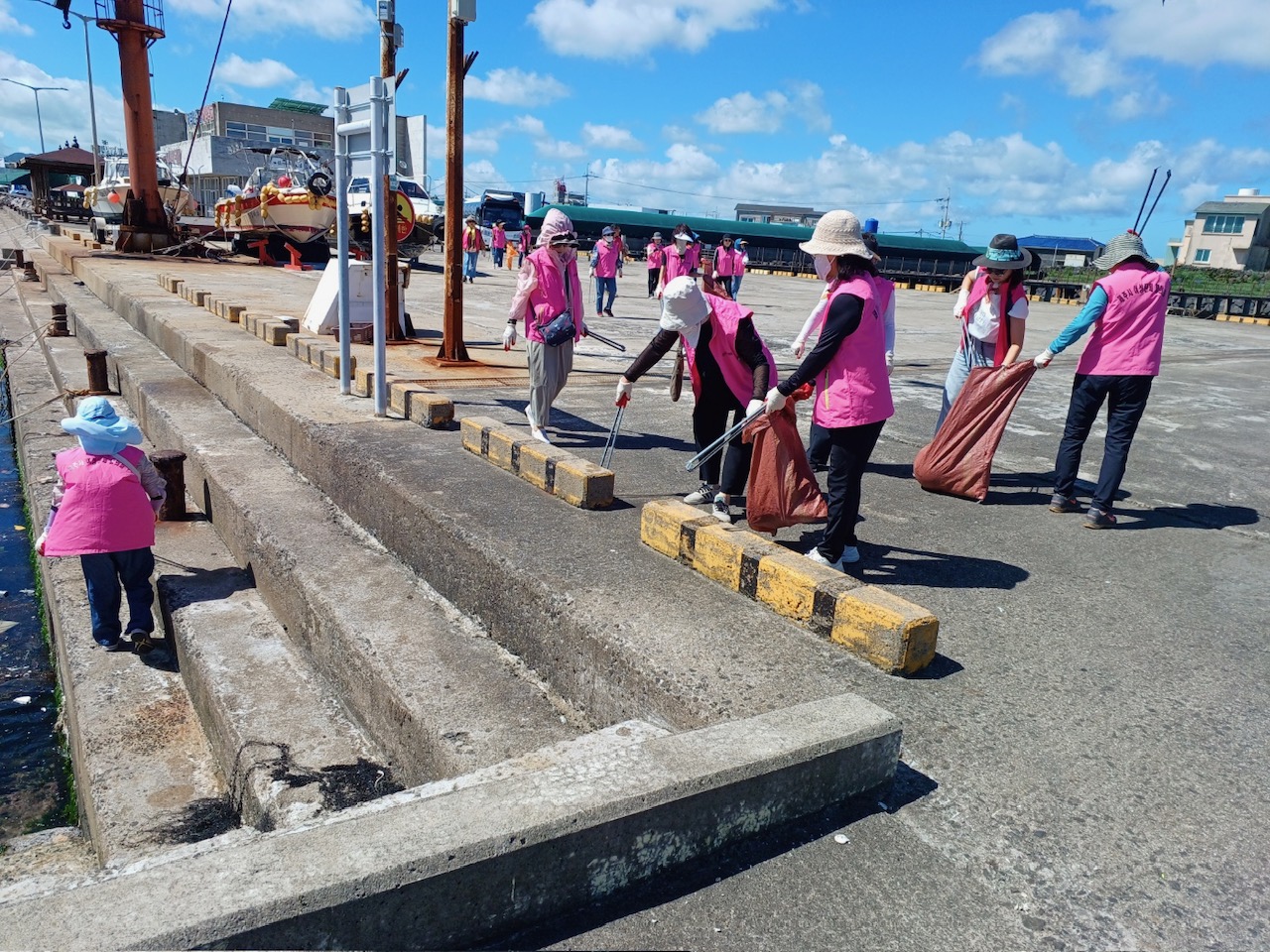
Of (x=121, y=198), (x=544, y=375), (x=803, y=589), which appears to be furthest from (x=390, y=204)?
(x=121, y=198)

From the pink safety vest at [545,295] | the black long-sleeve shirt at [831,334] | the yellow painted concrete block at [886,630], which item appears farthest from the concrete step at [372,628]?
the pink safety vest at [545,295]

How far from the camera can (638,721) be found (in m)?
2.82

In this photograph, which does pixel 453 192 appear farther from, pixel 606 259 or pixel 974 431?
pixel 606 259

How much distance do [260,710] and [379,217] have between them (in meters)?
3.73

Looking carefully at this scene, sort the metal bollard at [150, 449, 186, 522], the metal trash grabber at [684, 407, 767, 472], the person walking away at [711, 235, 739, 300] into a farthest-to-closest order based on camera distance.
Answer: the person walking away at [711, 235, 739, 300] → the metal bollard at [150, 449, 186, 522] → the metal trash grabber at [684, 407, 767, 472]

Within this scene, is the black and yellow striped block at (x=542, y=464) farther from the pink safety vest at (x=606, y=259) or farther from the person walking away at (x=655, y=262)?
the person walking away at (x=655, y=262)

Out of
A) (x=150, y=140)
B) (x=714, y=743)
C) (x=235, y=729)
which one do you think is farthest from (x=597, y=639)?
(x=150, y=140)

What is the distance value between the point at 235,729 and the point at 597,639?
181 cm

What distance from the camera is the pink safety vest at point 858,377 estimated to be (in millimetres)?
3756

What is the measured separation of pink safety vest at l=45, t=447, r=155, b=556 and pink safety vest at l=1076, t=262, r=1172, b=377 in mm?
5562

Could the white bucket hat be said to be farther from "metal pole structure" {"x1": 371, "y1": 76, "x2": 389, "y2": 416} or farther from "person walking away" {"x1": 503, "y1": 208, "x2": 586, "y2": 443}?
"metal pole structure" {"x1": 371, "y1": 76, "x2": 389, "y2": 416}

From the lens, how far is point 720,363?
15.5ft

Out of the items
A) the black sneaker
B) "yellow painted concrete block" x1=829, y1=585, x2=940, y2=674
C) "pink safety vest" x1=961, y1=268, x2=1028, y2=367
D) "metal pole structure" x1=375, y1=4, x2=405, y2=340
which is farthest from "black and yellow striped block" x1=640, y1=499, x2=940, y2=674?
"metal pole structure" x1=375, y1=4, x2=405, y2=340

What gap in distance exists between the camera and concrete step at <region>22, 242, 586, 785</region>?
10.7ft
